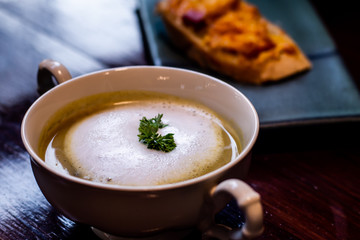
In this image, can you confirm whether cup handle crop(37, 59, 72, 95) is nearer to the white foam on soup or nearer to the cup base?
the white foam on soup

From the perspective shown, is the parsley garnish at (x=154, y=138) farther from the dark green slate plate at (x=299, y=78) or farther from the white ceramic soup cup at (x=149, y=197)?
the dark green slate plate at (x=299, y=78)

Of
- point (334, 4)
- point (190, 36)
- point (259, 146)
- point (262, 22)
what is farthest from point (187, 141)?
point (334, 4)

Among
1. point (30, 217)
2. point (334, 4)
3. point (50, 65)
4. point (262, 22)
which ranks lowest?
point (334, 4)

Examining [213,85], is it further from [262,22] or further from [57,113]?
[262,22]

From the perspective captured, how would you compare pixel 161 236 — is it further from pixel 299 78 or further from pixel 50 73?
pixel 299 78

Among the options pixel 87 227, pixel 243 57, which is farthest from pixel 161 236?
pixel 243 57

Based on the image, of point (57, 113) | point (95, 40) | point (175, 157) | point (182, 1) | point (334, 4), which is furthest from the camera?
point (334, 4)

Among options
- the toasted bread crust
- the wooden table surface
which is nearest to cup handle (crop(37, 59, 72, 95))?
the wooden table surface
